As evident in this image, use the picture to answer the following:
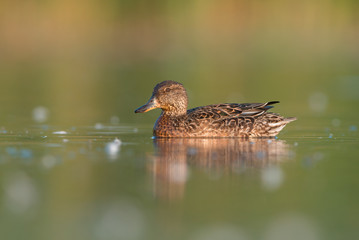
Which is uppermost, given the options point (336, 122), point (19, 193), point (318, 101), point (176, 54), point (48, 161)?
point (176, 54)

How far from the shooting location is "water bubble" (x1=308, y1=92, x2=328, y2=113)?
1516 cm

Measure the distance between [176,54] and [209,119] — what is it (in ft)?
64.5

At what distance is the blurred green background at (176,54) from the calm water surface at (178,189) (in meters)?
4.27

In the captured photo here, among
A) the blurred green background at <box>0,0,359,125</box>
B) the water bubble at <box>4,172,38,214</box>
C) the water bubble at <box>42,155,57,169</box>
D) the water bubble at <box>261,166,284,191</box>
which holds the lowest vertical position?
the water bubble at <box>4,172,38,214</box>

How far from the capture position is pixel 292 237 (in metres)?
5.52

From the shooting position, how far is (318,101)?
16.5 meters

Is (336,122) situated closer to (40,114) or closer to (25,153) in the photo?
(40,114)

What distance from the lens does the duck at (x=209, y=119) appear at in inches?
425

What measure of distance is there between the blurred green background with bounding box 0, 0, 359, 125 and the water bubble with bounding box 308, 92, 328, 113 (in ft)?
0.08

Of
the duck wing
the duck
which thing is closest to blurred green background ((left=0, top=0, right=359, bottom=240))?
the duck

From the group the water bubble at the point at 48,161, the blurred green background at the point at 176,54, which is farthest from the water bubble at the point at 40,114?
the water bubble at the point at 48,161

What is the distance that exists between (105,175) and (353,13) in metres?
26.8

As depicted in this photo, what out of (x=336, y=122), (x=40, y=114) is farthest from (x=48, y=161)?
(x=336, y=122)

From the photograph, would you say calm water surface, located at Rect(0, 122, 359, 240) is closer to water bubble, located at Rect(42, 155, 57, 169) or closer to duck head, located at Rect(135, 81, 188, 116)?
water bubble, located at Rect(42, 155, 57, 169)
